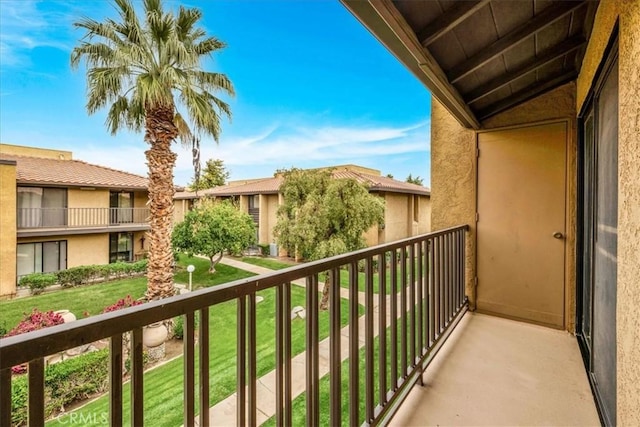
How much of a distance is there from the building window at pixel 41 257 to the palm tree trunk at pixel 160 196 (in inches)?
247

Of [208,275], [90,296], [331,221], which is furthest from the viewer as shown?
[208,275]

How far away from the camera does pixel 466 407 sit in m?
1.88

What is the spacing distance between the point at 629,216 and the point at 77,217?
1383cm

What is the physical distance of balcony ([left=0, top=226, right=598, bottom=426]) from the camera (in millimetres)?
635

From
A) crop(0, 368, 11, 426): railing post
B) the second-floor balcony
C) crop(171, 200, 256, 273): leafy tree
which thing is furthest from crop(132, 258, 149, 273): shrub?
crop(0, 368, 11, 426): railing post

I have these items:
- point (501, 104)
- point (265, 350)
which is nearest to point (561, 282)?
point (501, 104)

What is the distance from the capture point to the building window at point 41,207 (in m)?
9.48

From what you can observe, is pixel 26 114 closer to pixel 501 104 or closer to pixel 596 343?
pixel 501 104

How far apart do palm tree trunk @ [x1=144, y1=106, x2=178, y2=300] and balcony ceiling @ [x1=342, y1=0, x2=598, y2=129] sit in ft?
20.7

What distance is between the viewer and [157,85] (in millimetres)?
5965

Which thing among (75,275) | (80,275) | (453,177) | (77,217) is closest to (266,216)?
(77,217)

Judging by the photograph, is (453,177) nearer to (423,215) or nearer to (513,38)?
(513,38)

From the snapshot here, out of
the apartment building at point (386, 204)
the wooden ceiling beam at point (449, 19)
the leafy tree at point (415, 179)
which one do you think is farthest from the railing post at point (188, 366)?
the leafy tree at point (415, 179)

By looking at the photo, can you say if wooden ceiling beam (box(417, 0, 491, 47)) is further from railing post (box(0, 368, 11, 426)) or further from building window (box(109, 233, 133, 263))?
building window (box(109, 233, 133, 263))
